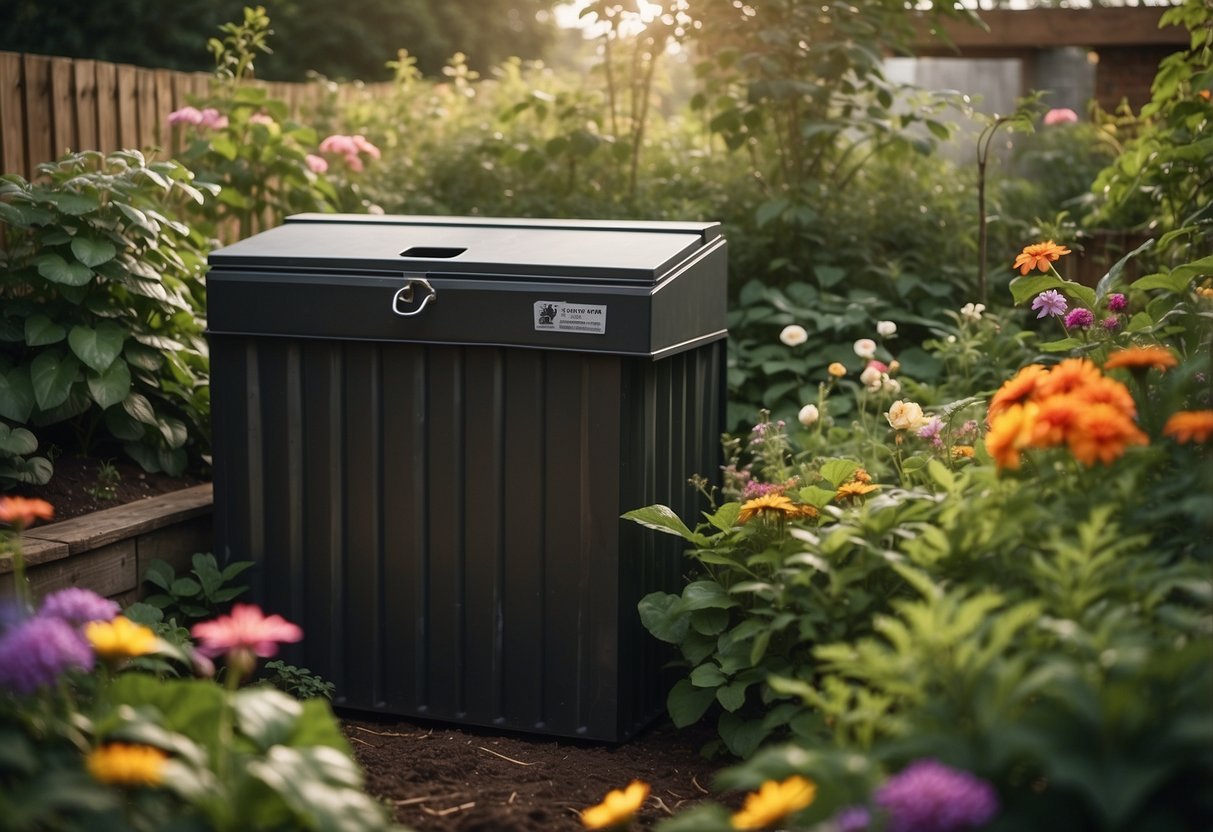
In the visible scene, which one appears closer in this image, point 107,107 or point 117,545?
point 117,545

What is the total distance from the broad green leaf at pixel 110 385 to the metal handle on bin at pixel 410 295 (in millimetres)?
1044

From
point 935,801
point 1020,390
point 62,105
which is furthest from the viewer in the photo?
point 62,105

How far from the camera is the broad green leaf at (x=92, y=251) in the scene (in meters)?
3.81

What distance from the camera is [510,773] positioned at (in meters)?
3.14

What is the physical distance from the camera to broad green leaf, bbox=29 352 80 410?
3.75 metres

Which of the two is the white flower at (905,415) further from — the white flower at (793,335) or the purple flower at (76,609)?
the purple flower at (76,609)

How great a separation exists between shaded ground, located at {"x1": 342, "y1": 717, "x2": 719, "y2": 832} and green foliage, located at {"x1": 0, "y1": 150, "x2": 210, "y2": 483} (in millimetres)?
1223

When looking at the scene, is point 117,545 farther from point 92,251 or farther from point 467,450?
point 467,450

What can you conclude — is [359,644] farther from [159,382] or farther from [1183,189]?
[1183,189]

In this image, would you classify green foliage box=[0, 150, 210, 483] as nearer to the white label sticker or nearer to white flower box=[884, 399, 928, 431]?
the white label sticker

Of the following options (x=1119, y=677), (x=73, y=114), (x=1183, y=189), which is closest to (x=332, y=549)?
(x=1119, y=677)

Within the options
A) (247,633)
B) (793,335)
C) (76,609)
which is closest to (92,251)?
(76,609)

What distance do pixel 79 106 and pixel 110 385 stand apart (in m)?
2.07

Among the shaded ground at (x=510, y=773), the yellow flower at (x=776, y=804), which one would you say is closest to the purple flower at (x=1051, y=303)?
the shaded ground at (x=510, y=773)
